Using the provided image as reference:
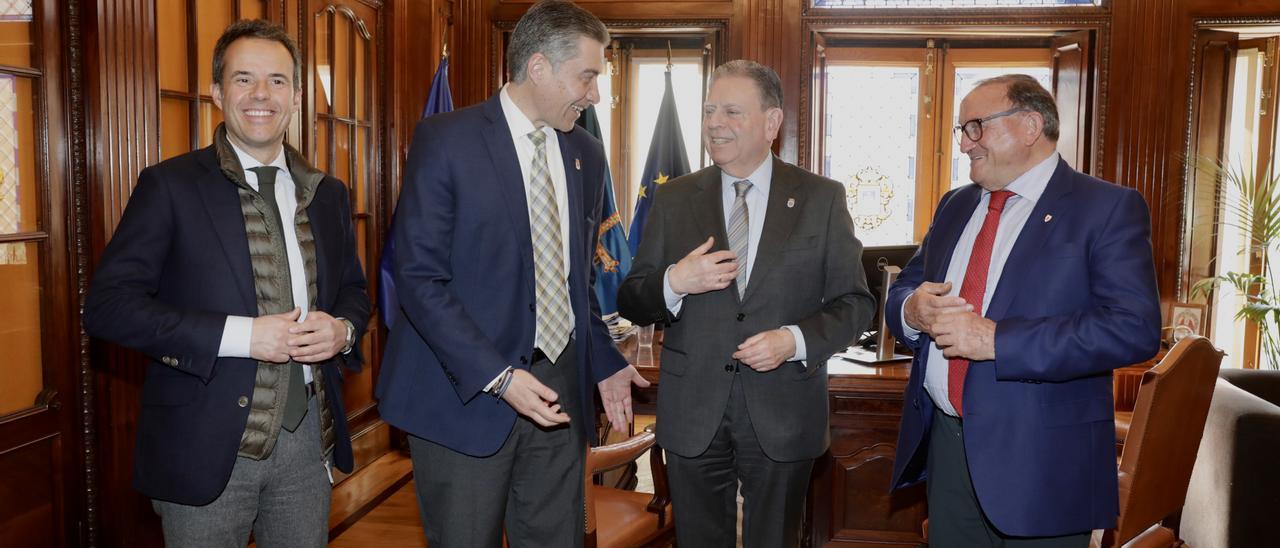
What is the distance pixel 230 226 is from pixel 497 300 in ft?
1.74

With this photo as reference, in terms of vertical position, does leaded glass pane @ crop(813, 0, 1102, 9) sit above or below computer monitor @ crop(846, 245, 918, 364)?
above

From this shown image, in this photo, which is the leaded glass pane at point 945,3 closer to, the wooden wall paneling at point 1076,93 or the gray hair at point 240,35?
the wooden wall paneling at point 1076,93

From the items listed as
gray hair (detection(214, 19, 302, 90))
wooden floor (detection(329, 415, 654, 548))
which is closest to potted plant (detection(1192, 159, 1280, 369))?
wooden floor (detection(329, 415, 654, 548))

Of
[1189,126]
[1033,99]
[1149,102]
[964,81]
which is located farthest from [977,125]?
[964,81]

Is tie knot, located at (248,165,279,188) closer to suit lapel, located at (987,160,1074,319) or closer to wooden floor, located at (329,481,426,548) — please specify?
suit lapel, located at (987,160,1074,319)

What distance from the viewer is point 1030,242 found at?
2010 mm

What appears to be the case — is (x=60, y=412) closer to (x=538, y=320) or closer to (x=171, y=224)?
(x=171, y=224)

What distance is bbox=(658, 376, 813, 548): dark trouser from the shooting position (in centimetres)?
231

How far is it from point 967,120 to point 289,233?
1488mm

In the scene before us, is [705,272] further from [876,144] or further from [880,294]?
[876,144]

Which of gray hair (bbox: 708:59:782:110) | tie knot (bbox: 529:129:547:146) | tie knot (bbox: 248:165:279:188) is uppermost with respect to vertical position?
gray hair (bbox: 708:59:782:110)

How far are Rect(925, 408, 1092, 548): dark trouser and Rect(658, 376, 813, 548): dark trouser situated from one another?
1.00ft

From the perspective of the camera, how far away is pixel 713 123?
2336 mm

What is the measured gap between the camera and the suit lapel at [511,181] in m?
1.89
